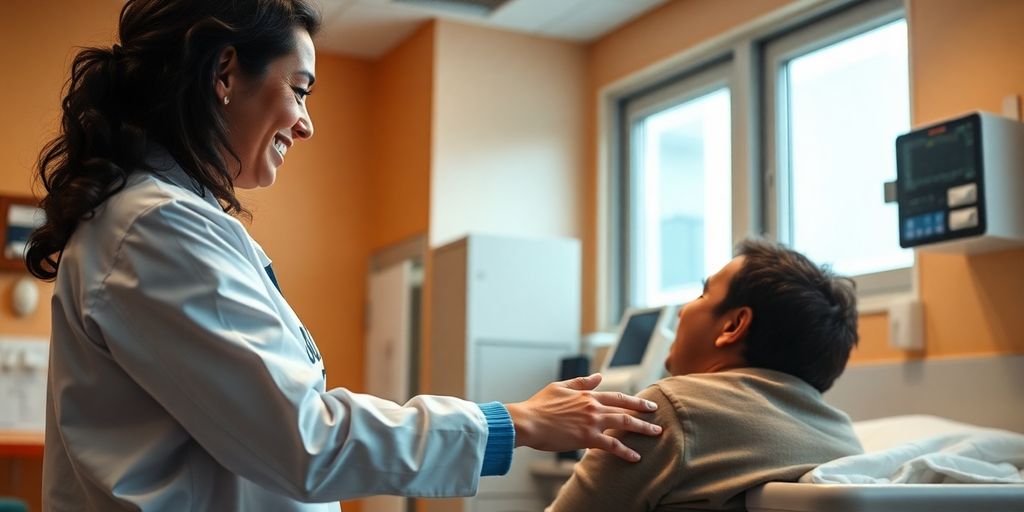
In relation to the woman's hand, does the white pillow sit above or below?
below

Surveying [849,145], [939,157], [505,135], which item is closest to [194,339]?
[939,157]

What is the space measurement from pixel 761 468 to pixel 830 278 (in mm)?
353

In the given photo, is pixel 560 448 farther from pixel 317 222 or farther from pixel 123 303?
pixel 317 222

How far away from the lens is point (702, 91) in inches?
160

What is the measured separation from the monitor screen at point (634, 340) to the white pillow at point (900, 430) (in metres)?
1.21

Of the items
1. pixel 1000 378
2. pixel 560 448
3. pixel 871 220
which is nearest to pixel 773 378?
pixel 560 448

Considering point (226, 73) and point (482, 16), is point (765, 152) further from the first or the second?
point (226, 73)

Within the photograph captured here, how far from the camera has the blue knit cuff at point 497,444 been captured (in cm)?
115

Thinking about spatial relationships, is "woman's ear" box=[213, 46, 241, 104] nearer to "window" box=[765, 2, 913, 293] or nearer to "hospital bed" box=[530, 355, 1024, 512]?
"hospital bed" box=[530, 355, 1024, 512]

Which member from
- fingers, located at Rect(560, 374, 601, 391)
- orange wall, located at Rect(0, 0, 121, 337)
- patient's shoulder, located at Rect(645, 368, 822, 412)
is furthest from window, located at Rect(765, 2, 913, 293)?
orange wall, located at Rect(0, 0, 121, 337)

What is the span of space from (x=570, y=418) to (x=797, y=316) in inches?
21.3

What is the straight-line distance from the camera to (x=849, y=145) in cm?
338

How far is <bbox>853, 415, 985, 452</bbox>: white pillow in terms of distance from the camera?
7.60 feet

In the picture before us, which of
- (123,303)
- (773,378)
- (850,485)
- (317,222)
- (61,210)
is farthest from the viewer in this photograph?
(317,222)
